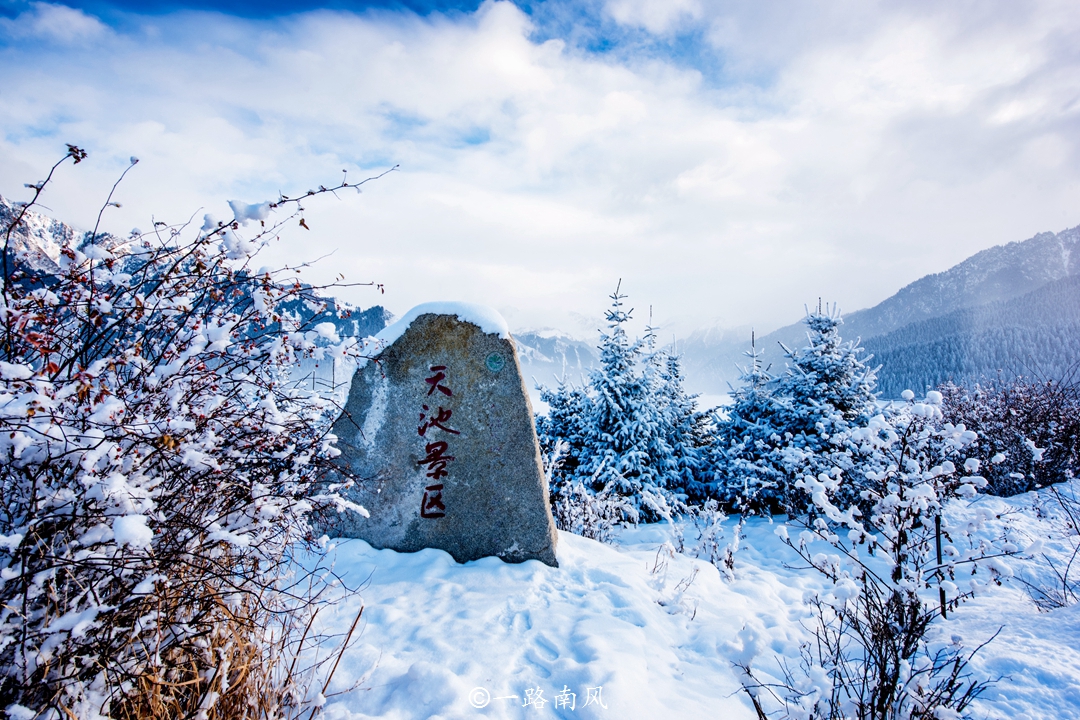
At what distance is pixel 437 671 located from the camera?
103 inches

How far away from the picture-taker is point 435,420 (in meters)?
4.54

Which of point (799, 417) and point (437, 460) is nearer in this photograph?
point (437, 460)

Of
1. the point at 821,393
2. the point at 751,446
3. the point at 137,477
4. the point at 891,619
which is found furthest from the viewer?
the point at 751,446

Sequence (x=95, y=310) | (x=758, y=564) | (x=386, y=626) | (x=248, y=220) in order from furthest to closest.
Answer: (x=758, y=564), (x=386, y=626), (x=248, y=220), (x=95, y=310)

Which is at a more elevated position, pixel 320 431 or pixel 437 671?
pixel 320 431

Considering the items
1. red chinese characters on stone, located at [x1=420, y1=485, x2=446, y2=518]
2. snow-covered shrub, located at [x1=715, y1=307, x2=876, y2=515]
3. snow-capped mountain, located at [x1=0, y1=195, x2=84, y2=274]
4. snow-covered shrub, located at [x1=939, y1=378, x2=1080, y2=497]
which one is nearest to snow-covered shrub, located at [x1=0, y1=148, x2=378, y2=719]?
snow-capped mountain, located at [x1=0, y1=195, x2=84, y2=274]

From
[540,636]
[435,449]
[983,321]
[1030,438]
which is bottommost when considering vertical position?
[540,636]

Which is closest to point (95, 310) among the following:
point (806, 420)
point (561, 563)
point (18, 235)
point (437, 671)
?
point (18, 235)

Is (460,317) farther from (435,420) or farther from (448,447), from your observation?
(448,447)

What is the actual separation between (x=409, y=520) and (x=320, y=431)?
1.28 m

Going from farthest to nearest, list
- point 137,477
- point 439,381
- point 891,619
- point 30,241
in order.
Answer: point 439,381
point 891,619
point 30,241
point 137,477

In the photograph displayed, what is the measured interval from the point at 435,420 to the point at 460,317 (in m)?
1.05

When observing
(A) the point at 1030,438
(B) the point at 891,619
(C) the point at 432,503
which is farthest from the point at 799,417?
(C) the point at 432,503

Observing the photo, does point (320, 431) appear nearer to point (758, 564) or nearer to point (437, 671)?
point (437, 671)
